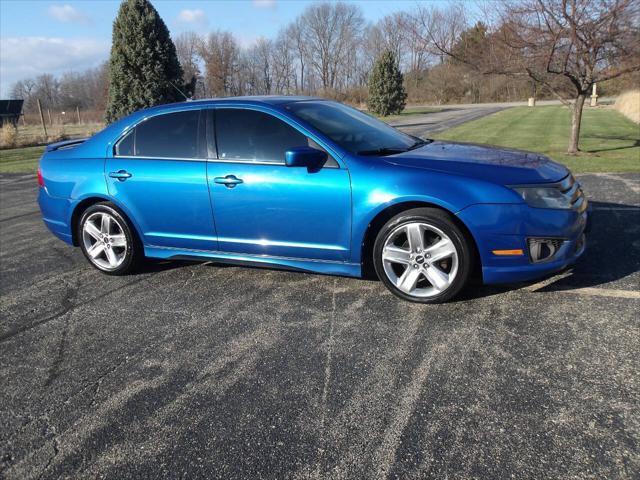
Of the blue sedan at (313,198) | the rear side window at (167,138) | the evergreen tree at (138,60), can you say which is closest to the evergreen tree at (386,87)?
the evergreen tree at (138,60)

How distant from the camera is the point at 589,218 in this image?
4094mm

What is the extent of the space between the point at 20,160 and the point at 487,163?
18.3 m

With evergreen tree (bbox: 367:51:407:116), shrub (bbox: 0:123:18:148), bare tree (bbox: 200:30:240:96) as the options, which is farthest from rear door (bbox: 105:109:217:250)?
bare tree (bbox: 200:30:240:96)

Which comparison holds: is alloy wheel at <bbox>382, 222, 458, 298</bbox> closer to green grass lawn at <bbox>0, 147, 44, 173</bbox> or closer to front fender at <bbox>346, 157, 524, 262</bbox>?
front fender at <bbox>346, 157, 524, 262</bbox>

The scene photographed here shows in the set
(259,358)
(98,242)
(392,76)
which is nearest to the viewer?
(259,358)

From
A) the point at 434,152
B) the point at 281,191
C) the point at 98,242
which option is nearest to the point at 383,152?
the point at 434,152

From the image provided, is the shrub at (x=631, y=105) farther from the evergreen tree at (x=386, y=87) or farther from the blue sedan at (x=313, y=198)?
the blue sedan at (x=313, y=198)

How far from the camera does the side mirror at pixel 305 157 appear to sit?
12.5 ft

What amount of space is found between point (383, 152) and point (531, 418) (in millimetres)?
2359

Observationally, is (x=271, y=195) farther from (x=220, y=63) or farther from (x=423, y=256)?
(x=220, y=63)

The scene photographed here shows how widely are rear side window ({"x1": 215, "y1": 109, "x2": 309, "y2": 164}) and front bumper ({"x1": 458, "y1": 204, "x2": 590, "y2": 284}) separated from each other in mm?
1469

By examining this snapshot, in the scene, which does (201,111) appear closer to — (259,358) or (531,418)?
(259,358)

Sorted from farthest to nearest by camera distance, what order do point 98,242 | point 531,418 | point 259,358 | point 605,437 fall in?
point 98,242 < point 259,358 < point 531,418 < point 605,437

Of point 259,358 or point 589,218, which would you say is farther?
point 589,218
